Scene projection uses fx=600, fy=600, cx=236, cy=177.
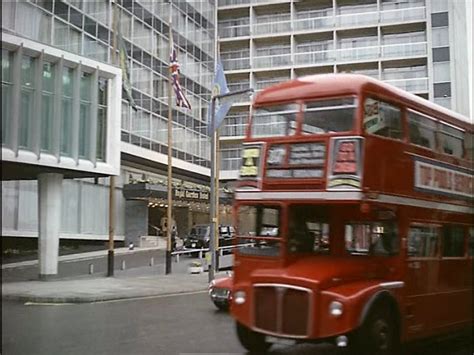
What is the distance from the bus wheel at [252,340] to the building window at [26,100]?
2.19 metres

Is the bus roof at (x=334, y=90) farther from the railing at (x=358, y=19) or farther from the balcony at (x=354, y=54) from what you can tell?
the railing at (x=358, y=19)

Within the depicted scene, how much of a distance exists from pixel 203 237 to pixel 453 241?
216cm

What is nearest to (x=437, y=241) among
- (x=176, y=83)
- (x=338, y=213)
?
(x=338, y=213)

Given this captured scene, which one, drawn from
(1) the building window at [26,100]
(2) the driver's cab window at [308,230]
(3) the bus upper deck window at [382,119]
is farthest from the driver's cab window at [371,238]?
(1) the building window at [26,100]

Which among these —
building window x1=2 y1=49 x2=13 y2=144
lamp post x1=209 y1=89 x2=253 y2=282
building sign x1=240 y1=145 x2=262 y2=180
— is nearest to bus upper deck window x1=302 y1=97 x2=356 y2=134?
building sign x1=240 y1=145 x2=262 y2=180

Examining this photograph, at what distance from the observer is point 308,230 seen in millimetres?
4156

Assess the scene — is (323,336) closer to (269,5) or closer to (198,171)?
(198,171)

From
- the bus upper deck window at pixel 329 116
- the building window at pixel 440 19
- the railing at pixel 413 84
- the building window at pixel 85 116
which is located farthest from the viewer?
the building window at pixel 85 116

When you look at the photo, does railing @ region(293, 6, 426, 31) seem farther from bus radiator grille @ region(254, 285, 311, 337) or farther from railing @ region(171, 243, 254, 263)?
bus radiator grille @ region(254, 285, 311, 337)

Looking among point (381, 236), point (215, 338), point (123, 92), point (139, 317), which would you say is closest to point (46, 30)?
point (123, 92)

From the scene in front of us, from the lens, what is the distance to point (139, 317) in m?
4.97

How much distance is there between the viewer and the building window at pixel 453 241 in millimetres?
4773

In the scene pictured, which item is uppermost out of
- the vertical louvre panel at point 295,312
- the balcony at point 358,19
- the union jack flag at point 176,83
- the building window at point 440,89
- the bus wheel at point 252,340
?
the balcony at point 358,19

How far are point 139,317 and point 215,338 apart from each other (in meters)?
0.89
